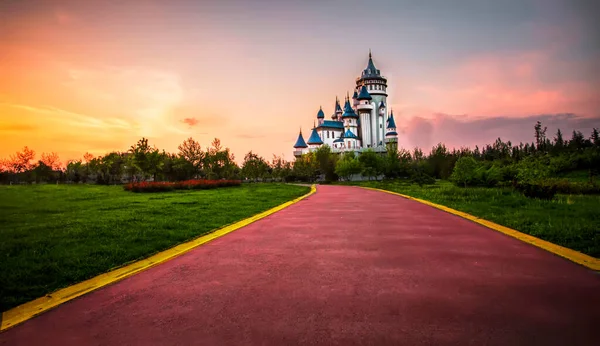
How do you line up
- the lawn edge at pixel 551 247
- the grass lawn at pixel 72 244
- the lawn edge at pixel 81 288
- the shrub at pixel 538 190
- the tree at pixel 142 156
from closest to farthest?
the lawn edge at pixel 81 288, the grass lawn at pixel 72 244, the lawn edge at pixel 551 247, the shrub at pixel 538 190, the tree at pixel 142 156

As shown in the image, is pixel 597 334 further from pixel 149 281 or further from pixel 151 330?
pixel 149 281


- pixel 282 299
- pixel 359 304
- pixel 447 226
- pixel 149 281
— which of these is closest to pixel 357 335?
pixel 359 304

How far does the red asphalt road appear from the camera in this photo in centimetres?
278

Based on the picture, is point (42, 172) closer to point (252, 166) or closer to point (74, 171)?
point (74, 171)

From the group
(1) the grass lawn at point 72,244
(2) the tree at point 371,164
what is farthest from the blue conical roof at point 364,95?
(1) the grass lawn at point 72,244

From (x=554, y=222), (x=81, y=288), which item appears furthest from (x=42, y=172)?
(x=554, y=222)

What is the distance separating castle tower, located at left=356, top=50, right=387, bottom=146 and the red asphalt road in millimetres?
76628

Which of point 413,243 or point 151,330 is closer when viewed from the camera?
point 151,330

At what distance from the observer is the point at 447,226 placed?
775 cm

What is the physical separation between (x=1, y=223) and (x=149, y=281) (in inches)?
293

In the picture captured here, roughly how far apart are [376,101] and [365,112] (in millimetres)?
5607

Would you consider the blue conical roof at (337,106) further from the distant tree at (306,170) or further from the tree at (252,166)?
the tree at (252,166)

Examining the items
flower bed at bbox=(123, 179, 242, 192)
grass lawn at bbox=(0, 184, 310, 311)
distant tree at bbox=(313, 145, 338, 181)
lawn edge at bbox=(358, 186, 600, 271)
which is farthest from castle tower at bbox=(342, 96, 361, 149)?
lawn edge at bbox=(358, 186, 600, 271)

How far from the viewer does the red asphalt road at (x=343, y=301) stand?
278cm
